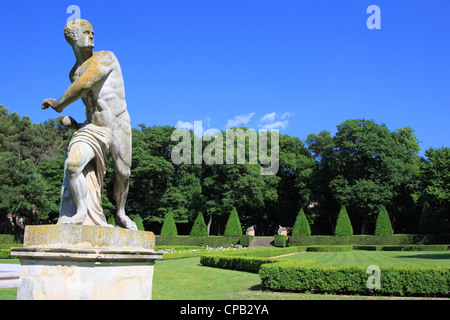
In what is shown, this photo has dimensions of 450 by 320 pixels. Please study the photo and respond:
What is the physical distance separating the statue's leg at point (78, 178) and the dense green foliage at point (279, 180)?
30.6 meters

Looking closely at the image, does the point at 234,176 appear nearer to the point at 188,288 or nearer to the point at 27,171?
the point at 27,171

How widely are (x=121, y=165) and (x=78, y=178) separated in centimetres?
63

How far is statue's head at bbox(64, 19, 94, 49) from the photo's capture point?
4.39 meters

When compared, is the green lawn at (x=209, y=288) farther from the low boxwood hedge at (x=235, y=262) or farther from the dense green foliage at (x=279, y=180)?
the dense green foliage at (x=279, y=180)

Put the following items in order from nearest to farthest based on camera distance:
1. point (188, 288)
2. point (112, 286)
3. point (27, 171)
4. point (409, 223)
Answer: point (112, 286) → point (188, 288) → point (27, 171) → point (409, 223)

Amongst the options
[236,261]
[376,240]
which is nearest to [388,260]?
[236,261]

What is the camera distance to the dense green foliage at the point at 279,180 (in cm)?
3729

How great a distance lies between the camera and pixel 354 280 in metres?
11.1

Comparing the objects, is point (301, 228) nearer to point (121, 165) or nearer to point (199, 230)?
point (199, 230)

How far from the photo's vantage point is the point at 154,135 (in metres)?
46.6

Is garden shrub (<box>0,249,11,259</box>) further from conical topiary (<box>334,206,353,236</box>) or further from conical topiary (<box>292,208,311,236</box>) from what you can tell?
conical topiary (<box>334,206,353,236</box>)

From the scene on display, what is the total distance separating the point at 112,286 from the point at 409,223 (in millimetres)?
44019

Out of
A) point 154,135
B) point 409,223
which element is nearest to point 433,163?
point 409,223
